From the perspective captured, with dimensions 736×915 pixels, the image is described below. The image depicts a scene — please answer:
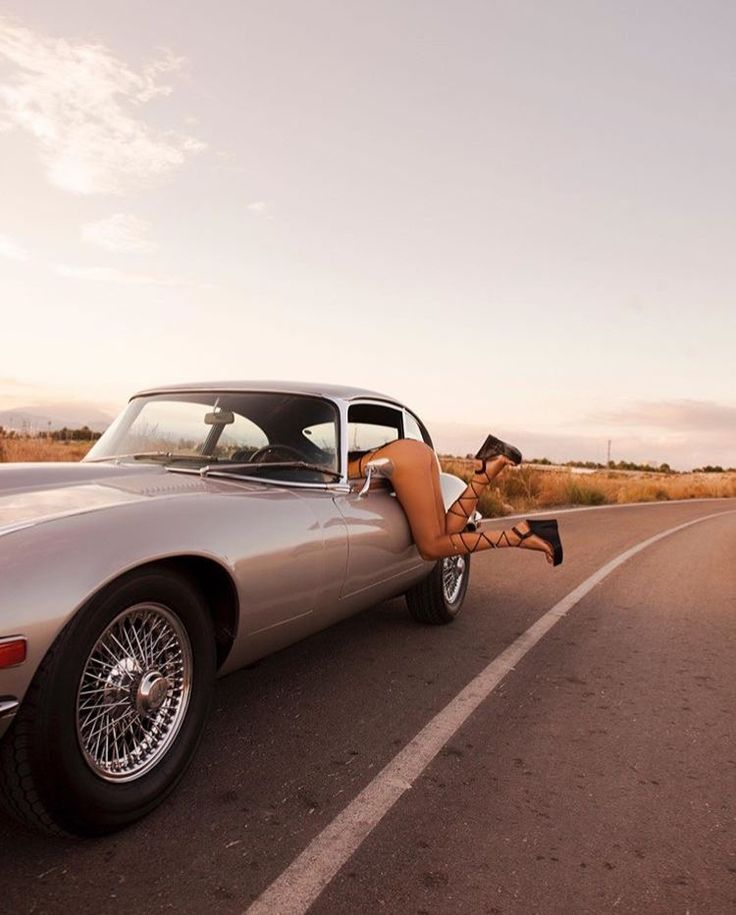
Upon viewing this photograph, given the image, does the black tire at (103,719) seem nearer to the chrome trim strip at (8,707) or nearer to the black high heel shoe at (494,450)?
the chrome trim strip at (8,707)

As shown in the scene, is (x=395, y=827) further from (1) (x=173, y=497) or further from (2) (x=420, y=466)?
(2) (x=420, y=466)

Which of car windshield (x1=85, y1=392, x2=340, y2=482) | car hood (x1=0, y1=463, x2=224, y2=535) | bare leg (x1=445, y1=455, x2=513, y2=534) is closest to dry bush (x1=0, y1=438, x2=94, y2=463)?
car windshield (x1=85, y1=392, x2=340, y2=482)

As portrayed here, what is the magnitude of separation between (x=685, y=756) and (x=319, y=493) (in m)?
2.07

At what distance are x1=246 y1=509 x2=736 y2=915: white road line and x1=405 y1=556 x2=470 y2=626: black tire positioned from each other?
29.3 inches

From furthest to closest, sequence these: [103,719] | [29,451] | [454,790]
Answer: [29,451] < [454,790] < [103,719]

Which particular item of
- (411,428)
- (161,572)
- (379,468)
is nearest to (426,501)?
(379,468)

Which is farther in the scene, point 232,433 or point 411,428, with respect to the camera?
point 411,428

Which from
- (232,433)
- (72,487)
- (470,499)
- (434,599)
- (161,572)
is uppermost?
(232,433)

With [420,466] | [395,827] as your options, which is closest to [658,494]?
[420,466]

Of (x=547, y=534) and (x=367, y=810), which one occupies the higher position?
(x=547, y=534)

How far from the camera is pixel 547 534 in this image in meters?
4.88

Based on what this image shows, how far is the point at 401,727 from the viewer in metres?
3.49

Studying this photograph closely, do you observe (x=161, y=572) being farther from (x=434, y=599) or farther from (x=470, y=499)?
(x=434, y=599)

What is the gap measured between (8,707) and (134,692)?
0.52 metres
